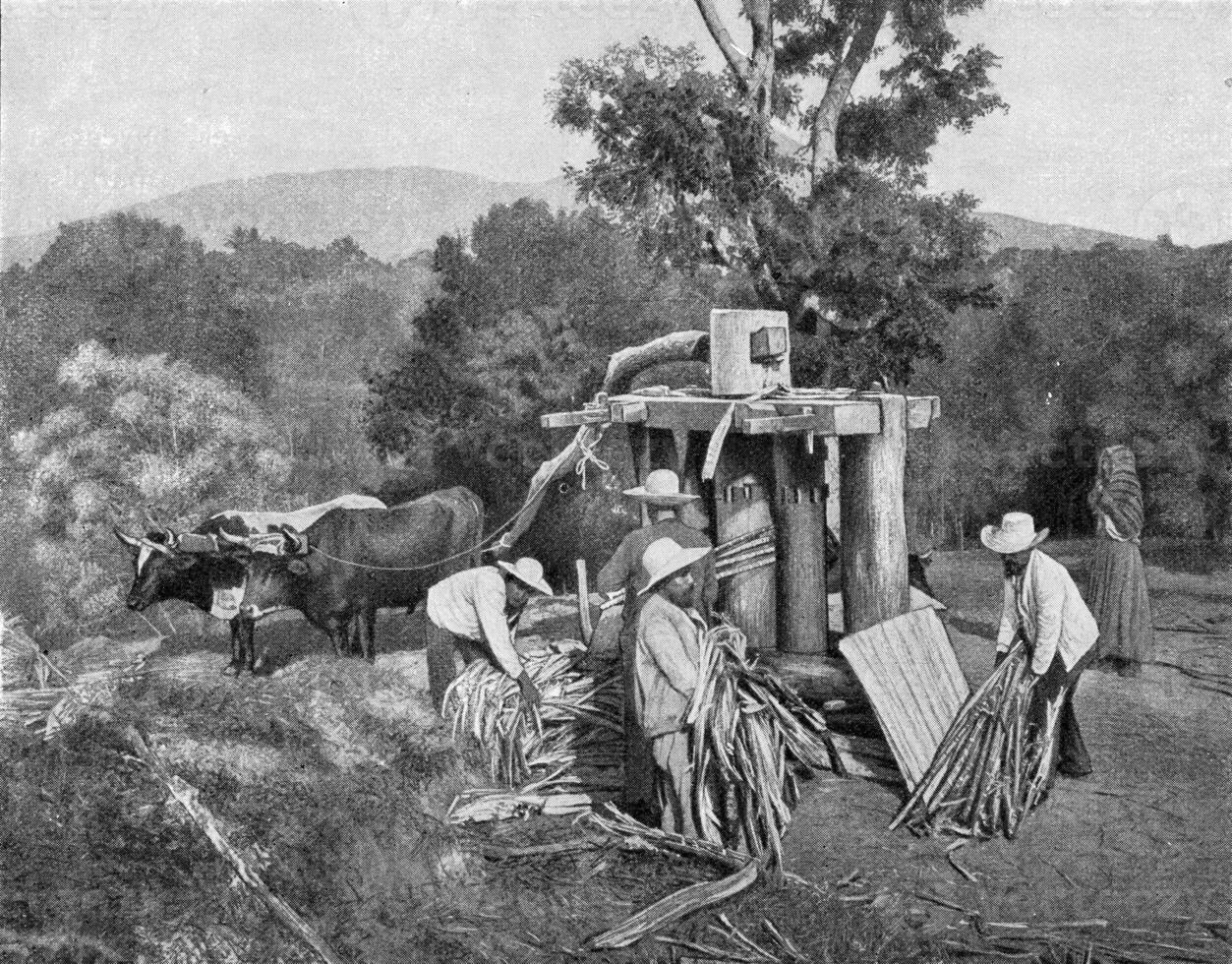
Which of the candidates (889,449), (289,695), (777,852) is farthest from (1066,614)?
(289,695)

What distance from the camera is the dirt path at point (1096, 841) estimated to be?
677 centimetres

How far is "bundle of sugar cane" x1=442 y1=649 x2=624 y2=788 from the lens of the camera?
26.5 feet

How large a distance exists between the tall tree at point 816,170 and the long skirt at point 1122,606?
409cm

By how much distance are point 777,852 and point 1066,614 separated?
2500 mm

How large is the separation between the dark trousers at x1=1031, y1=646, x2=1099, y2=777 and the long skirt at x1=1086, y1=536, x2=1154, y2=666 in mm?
2242

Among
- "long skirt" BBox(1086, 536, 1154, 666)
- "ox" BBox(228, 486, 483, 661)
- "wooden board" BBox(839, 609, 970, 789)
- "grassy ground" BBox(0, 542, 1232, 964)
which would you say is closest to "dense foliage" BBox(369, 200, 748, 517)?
"ox" BBox(228, 486, 483, 661)

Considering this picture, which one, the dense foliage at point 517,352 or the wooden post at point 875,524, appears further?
Result: the dense foliage at point 517,352

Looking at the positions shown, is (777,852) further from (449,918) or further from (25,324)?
(25,324)

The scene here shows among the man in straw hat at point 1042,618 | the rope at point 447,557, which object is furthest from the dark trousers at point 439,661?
the man in straw hat at point 1042,618

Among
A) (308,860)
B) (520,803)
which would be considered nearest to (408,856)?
(308,860)

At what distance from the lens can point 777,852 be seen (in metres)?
7.08

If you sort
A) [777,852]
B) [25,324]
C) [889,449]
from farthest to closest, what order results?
[25,324]
[889,449]
[777,852]

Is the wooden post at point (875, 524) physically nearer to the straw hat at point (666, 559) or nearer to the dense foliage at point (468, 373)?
the straw hat at point (666, 559)

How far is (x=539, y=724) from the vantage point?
809 cm
